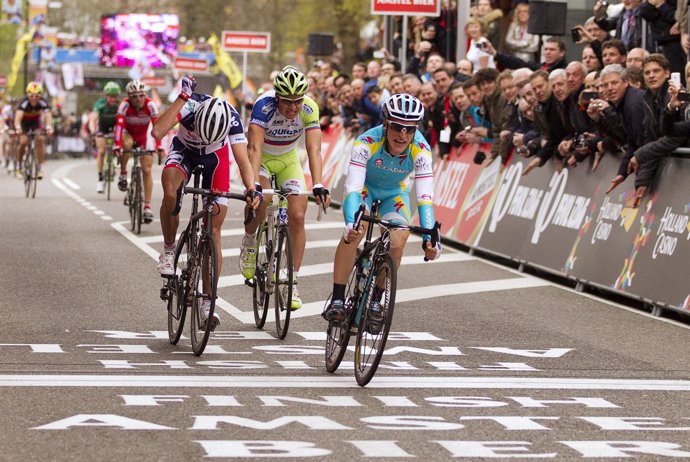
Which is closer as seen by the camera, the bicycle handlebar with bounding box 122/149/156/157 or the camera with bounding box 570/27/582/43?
the camera with bounding box 570/27/582/43

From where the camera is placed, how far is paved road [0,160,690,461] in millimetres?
7910

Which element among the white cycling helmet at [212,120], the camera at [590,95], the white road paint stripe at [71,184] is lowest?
the white road paint stripe at [71,184]

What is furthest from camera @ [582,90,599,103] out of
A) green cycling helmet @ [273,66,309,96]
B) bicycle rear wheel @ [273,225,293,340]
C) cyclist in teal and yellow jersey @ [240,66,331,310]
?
bicycle rear wheel @ [273,225,293,340]

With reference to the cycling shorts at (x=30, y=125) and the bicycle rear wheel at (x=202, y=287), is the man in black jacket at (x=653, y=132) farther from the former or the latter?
the cycling shorts at (x=30, y=125)

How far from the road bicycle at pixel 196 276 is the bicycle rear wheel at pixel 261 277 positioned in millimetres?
956

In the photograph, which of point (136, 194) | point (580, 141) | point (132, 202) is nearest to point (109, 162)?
point (132, 202)

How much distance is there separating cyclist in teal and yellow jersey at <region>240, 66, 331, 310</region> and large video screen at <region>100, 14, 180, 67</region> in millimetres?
94688

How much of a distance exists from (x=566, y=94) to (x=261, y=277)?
559cm

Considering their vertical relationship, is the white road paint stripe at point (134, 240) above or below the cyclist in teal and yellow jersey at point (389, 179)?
below

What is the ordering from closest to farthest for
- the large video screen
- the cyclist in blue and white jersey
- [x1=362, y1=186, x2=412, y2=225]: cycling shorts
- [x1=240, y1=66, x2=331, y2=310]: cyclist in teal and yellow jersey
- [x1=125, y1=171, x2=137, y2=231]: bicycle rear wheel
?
[x1=362, y1=186, x2=412, y2=225]: cycling shorts → the cyclist in blue and white jersey → [x1=240, y1=66, x2=331, y2=310]: cyclist in teal and yellow jersey → [x1=125, y1=171, x2=137, y2=231]: bicycle rear wheel → the large video screen

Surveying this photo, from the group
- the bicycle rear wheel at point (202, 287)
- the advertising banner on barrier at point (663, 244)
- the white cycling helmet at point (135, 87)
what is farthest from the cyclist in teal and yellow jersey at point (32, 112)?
the bicycle rear wheel at point (202, 287)

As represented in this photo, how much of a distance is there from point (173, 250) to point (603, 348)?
321 centimetres

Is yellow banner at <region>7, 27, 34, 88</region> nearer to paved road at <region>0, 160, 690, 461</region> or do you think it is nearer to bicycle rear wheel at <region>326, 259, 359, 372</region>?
paved road at <region>0, 160, 690, 461</region>

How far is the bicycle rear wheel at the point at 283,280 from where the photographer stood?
11.9 m
